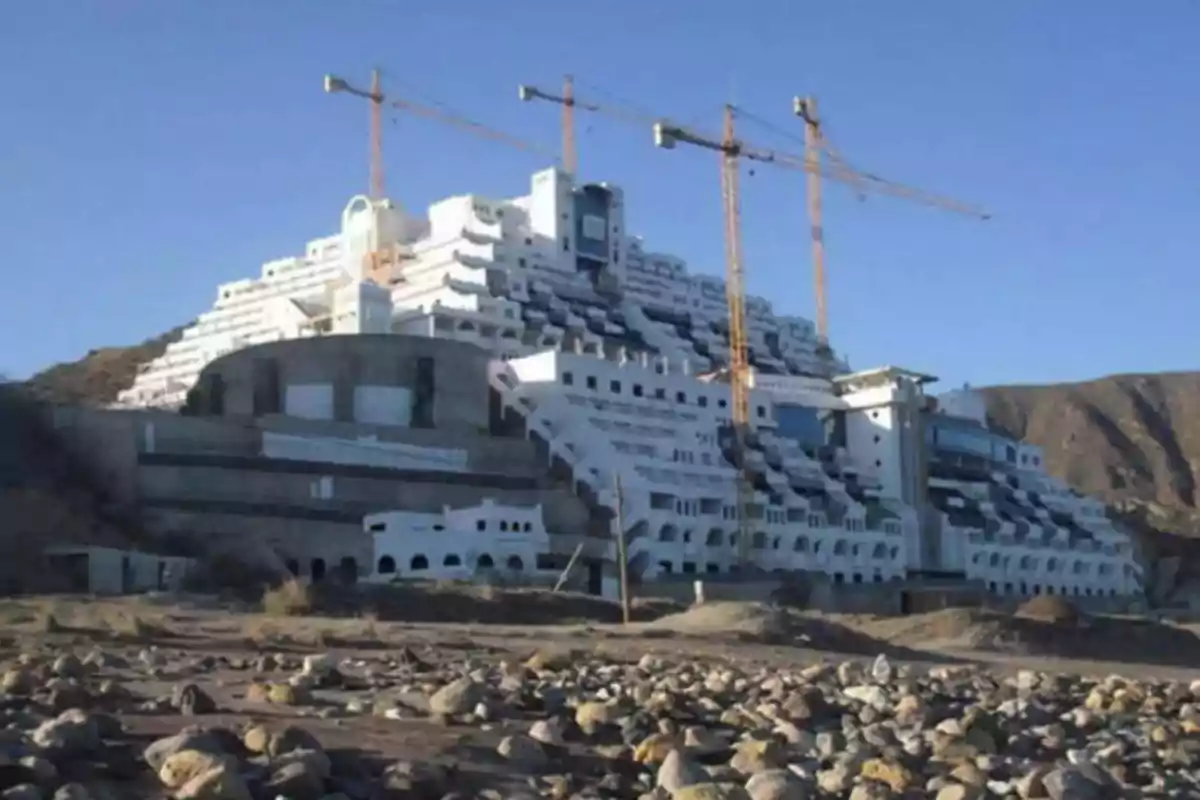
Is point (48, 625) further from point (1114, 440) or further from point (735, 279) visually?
point (1114, 440)

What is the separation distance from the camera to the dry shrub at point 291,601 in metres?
39.1

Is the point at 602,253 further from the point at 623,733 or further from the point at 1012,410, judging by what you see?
the point at 1012,410

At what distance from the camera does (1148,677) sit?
104 feet

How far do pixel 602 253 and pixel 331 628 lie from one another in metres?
74.6


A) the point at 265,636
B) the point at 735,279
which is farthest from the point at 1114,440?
the point at 265,636

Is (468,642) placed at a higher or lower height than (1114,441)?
lower

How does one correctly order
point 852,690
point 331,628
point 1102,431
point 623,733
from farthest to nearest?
point 1102,431
point 331,628
point 852,690
point 623,733

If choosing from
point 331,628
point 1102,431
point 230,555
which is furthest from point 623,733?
point 1102,431

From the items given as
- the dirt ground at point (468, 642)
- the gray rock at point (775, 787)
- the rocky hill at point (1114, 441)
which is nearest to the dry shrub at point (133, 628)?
the dirt ground at point (468, 642)

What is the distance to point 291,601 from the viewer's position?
40281 mm

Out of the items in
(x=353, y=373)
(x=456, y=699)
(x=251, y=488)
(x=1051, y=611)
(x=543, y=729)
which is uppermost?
(x=353, y=373)

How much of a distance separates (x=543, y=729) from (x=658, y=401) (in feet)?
220

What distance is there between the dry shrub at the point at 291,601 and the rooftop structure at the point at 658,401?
20.4 meters

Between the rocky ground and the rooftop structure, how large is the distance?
39.8 metres
